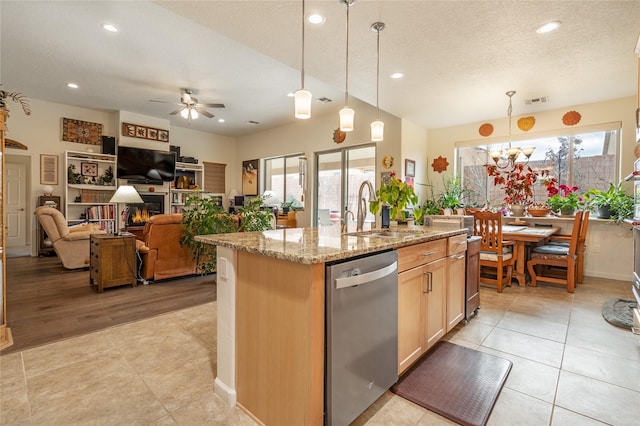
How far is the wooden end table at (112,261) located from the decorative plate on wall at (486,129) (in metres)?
5.94

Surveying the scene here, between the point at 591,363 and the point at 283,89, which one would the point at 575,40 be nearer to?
the point at 591,363

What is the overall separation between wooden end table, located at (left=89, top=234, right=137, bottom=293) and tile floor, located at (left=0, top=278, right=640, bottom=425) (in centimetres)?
136

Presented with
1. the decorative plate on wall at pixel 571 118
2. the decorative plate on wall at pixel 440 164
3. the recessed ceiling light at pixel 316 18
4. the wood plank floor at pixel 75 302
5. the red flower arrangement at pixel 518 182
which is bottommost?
the wood plank floor at pixel 75 302

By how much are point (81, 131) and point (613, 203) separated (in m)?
9.65

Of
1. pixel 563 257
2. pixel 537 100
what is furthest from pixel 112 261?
pixel 537 100

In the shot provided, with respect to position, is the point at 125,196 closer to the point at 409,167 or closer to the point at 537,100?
the point at 409,167

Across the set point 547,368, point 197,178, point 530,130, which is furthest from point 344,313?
point 197,178

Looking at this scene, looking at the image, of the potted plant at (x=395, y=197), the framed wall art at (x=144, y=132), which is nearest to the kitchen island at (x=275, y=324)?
the potted plant at (x=395, y=197)

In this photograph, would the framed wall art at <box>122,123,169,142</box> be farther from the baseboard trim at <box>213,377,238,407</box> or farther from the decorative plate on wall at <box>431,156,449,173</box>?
the baseboard trim at <box>213,377,238,407</box>

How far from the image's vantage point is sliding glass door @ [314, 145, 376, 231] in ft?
20.1

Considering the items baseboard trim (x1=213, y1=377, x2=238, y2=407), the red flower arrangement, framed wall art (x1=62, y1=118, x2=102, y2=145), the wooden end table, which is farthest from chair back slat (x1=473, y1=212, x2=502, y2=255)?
framed wall art (x1=62, y1=118, x2=102, y2=145)

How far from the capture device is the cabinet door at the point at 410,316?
1.78 metres

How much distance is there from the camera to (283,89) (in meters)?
5.05

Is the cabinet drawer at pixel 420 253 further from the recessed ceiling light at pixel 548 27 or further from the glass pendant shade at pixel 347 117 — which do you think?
the recessed ceiling light at pixel 548 27
